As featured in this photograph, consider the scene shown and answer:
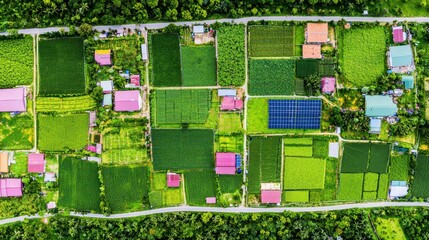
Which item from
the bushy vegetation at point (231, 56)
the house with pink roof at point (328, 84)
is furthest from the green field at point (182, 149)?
the house with pink roof at point (328, 84)

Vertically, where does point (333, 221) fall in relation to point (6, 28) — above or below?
below

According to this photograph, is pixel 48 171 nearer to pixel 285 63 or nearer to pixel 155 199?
pixel 155 199

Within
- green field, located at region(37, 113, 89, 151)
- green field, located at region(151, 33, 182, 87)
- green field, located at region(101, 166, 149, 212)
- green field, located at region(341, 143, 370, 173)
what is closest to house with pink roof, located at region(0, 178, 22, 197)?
green field, located at region(37, 113, 89, 151)

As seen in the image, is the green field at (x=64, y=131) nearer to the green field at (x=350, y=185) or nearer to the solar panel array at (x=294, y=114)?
the solar panel array at (x=294, y=114)

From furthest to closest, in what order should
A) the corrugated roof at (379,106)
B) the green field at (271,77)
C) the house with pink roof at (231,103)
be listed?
1. the green field at (271,77)
2. the house with pink roof at (231,103)
3. the corrugated roof at (379,106)

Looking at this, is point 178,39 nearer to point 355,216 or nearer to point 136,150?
point 136,150

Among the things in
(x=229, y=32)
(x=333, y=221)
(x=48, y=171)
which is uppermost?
(x=229, y=32)

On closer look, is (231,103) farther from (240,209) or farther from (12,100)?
(12,100)

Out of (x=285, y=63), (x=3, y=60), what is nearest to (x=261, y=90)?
(x=285, y=63)
